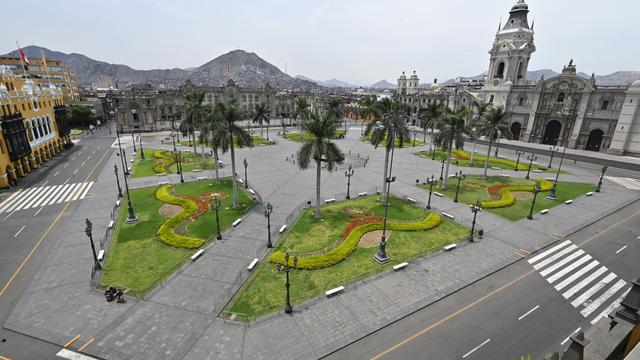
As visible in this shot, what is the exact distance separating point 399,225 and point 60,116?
76.5 meters

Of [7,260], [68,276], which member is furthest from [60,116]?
[68,276]

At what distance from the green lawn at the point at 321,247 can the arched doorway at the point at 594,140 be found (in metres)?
63.4

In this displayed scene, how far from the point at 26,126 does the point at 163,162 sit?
74.8 ft

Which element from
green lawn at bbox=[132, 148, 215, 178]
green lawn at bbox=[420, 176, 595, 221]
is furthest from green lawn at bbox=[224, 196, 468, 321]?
green lawn at bbox=[132, 148, 215, 178]

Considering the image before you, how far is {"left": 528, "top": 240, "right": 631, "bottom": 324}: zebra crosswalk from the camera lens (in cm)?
2053

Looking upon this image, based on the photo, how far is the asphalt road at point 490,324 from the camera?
1662cm

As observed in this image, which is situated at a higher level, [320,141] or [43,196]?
[320,141]

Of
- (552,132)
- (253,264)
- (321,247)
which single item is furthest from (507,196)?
(552,132)

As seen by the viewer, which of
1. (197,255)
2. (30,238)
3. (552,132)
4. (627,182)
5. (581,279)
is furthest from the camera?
(552,132)

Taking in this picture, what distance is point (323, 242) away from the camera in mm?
27531

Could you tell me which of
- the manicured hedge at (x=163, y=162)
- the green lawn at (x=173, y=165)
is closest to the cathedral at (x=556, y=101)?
the green lawn at (x=173, y=165)

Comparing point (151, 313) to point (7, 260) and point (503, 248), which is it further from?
point (503, 248)

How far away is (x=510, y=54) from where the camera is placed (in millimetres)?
81312

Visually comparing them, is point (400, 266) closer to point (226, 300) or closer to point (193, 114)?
point (226, 300)
